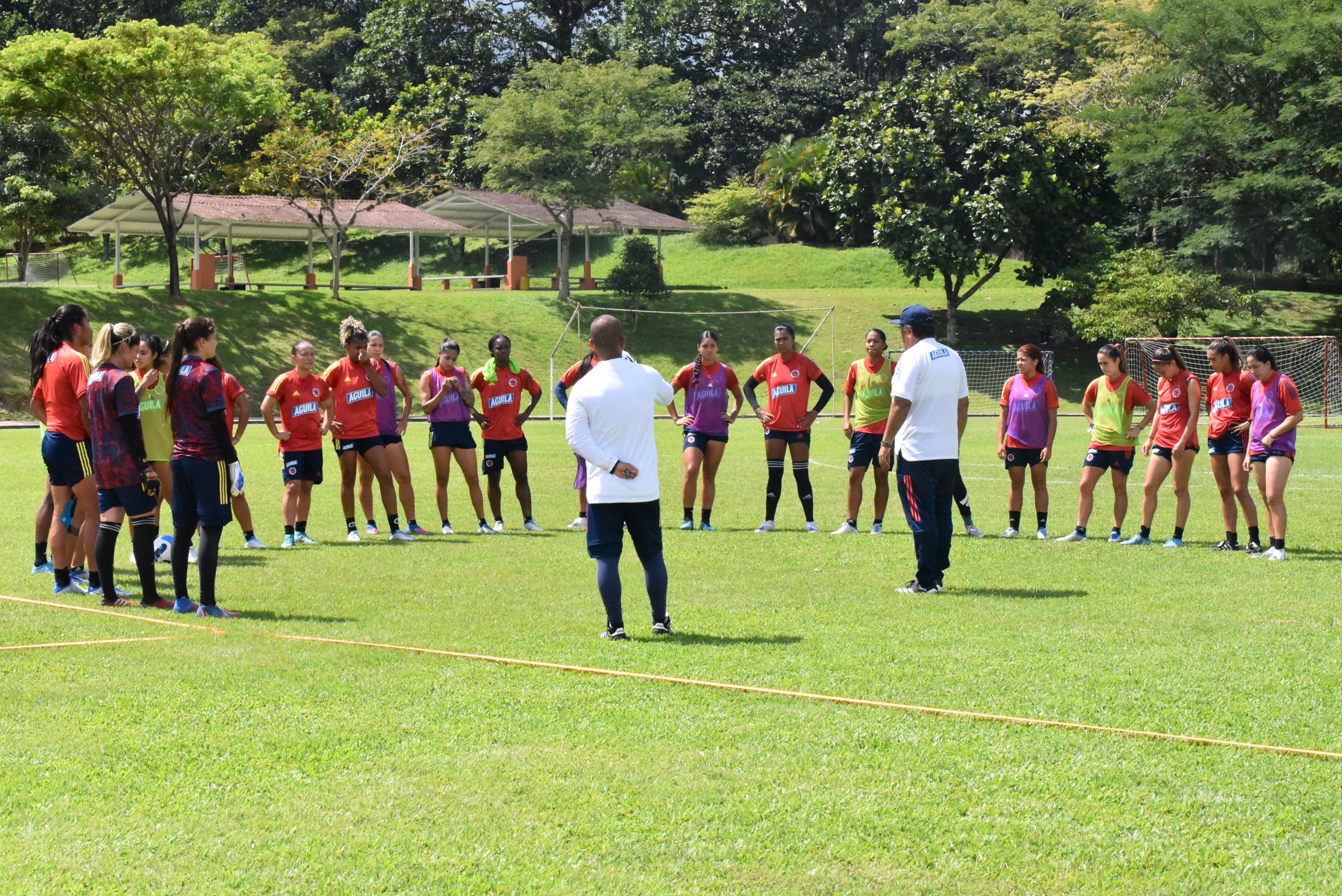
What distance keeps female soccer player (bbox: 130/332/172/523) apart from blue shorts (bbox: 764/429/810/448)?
6036mm

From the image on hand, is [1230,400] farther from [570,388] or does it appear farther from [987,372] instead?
[987,372]

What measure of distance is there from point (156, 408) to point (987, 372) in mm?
33526

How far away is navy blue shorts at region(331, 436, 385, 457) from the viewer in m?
11.9

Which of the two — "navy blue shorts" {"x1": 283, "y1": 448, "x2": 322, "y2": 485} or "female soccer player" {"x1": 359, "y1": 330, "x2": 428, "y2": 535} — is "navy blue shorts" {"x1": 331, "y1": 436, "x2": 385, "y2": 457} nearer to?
"female soccer player" {"x1": 359, "y1": 330, "x2": 428, "y2": 535}

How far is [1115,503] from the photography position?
1209 cm

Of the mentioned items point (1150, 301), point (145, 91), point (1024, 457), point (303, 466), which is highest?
point (145, 91)

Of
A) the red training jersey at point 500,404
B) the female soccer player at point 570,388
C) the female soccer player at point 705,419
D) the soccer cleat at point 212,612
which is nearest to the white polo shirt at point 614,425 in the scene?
the soccer cleat at point 212,612

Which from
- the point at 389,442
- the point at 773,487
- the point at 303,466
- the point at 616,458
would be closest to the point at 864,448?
the point at 773,487

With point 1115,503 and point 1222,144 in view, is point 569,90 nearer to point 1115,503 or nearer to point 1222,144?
point 1222,144

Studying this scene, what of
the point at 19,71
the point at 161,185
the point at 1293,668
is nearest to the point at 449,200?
the point at 161,185

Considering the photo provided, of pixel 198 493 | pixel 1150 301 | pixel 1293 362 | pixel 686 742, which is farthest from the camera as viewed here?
pixel 1293 362

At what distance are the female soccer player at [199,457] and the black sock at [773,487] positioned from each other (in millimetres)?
6214

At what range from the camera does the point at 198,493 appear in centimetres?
798

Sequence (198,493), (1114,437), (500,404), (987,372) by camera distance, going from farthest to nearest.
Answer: (987,372) < (500,404) < (1114,437) < (198,493)
